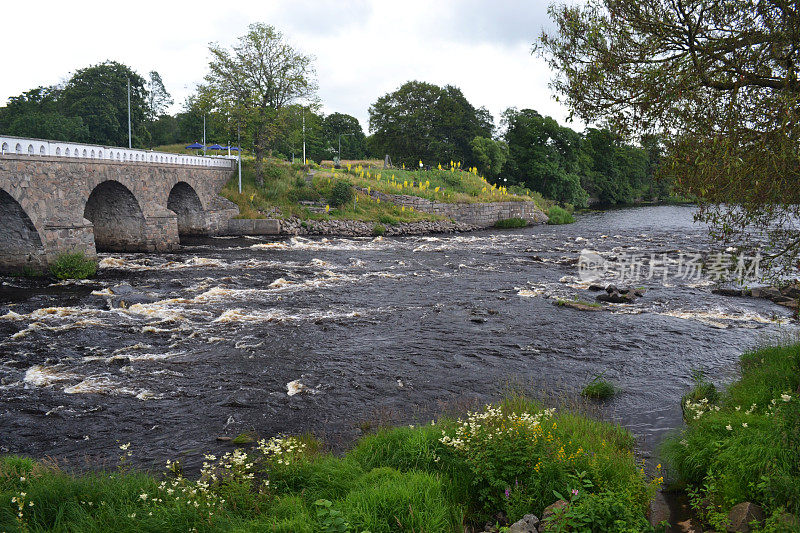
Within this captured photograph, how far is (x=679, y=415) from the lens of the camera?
9570 millimetres

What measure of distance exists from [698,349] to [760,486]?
9.62 metres

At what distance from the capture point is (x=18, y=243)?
22.2 m

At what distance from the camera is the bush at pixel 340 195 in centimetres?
4509

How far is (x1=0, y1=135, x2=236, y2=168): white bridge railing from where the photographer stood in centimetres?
2145

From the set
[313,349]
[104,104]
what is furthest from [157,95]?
[313,349]

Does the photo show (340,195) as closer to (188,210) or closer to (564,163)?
(188,210)

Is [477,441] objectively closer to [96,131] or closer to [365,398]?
[365,398]

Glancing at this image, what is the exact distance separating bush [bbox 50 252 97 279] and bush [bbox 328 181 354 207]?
24028 mm

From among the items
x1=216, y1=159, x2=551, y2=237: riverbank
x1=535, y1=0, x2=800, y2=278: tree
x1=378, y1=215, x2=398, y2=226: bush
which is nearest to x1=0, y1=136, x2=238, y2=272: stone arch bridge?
x1=216, y1=159, x2=551, y2=237: riverbank

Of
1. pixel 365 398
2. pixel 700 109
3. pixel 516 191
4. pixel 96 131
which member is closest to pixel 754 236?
pixel 516 191

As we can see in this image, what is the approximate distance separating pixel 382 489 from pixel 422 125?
2901 inches

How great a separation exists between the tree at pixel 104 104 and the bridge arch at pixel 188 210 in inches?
1498

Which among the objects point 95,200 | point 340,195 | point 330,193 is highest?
point 330,193

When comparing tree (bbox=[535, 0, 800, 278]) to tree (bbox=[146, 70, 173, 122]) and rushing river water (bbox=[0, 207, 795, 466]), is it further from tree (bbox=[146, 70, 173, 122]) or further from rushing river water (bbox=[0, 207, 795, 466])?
tree (bbox=[146, 70, 173, 122])
